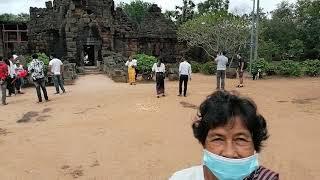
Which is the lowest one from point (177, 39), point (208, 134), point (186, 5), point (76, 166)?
point (76, 166)

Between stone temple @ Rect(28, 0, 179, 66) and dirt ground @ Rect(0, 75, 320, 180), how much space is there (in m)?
15.7

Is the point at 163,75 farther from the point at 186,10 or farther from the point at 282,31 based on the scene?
the point at 186,10

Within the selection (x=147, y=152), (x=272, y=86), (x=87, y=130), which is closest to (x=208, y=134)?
(x=147, y=152)

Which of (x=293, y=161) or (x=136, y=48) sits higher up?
(x=136, y=48)

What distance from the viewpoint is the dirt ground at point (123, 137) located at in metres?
6.45

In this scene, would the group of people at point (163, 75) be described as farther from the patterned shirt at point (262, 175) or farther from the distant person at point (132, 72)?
the patterned shirt at point (262, 175)

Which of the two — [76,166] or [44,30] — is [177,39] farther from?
[76,166]

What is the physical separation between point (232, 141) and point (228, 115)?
4.9 inches

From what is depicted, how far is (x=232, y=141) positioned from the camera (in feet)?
6.41

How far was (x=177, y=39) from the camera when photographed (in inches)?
1314

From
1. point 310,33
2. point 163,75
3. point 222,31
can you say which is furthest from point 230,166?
point 310,33

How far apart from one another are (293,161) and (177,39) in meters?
27.1

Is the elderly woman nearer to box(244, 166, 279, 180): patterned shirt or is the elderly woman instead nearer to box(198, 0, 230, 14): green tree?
box(244, 166, 279, 180): patterned shirt

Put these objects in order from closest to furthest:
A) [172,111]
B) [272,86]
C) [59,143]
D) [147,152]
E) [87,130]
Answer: [147,152] → [59,143] → [87,130] → [172,111] → [272,86]
